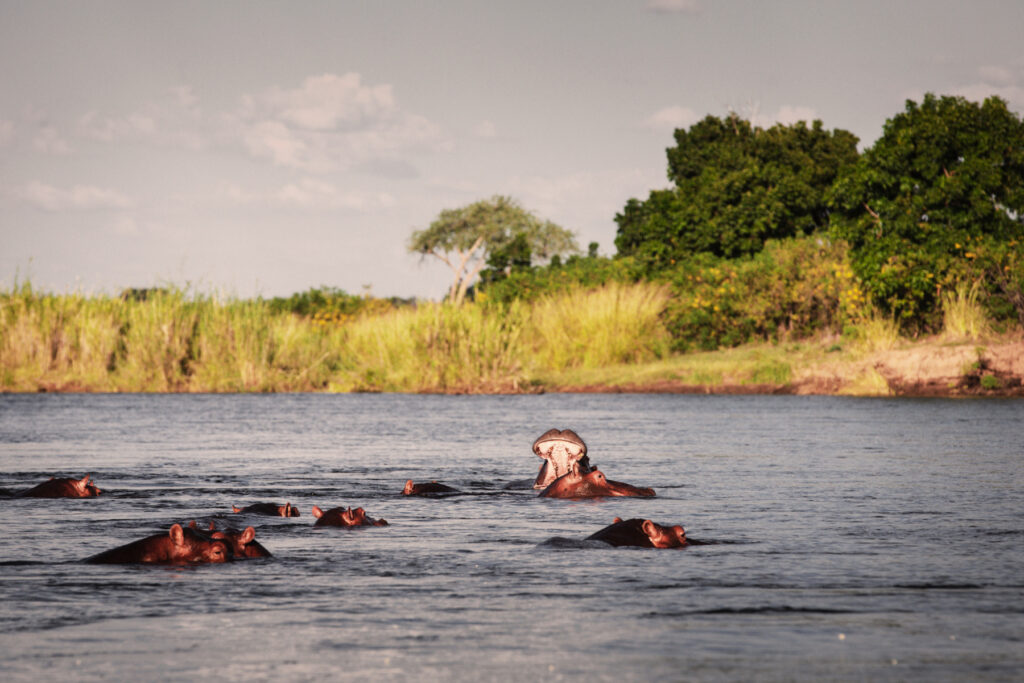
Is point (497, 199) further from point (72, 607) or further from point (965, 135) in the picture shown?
point (72, 607)

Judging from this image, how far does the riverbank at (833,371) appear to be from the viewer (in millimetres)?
28719

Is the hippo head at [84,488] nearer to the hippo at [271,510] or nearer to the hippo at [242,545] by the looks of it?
the hippo at [271,510]

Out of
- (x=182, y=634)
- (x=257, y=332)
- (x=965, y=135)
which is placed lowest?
(x=182, y=634)

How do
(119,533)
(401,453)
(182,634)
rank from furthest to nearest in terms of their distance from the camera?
(401,453)
(119,533)
(182,634)

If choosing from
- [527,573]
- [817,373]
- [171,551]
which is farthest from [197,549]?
[817,373]

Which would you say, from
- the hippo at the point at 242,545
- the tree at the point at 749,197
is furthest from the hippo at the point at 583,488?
the tree at the point at 749,197

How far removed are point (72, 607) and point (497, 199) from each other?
5972 cm

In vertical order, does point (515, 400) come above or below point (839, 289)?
below

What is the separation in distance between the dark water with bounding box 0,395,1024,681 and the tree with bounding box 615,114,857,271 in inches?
987

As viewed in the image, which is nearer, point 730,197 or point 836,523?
point 836,523

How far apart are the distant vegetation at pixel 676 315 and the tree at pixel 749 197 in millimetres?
1973

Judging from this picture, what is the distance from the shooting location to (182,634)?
6207 mm

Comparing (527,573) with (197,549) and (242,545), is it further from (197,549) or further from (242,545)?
(197,549)

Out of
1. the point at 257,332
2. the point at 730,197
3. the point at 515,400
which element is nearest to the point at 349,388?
the point at 257,332
